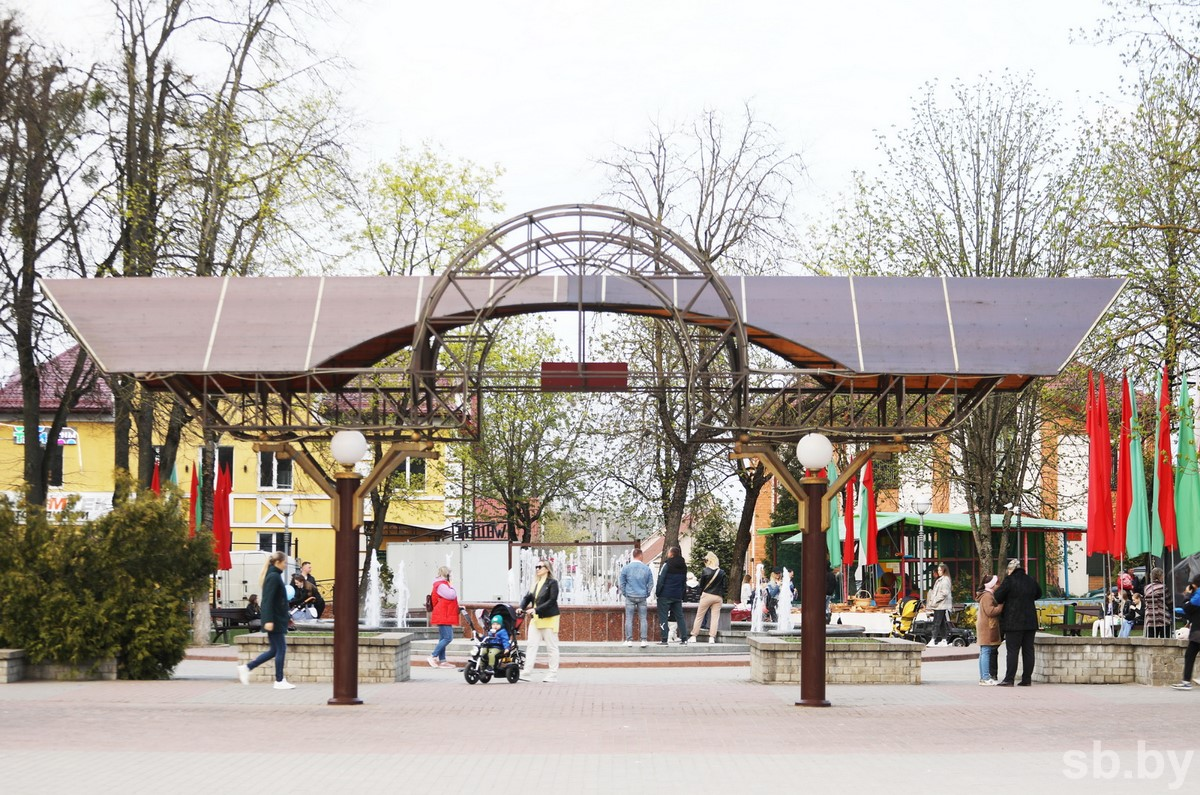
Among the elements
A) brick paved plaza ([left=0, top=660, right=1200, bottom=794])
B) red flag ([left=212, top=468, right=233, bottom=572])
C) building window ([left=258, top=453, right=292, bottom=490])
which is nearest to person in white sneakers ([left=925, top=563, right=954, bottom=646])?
brick paved plaza ([left=0, top=660, right=1200, bottom=794])

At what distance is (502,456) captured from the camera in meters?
57.4

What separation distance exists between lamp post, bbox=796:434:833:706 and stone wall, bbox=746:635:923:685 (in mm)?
3080

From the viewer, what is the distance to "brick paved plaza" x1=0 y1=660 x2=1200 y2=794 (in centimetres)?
1165

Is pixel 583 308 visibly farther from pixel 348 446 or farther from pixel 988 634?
pixel 988 634

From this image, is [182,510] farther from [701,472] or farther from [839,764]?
[701,472]

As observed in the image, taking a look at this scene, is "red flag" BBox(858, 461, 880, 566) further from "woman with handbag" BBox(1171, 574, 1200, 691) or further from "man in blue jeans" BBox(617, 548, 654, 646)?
"woman with handbag" BBox(1171, 574, 1200, 691)

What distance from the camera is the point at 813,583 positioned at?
58.2ft

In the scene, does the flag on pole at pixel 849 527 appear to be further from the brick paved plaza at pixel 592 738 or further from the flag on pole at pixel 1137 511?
the brick paved plaza at pixel 592 738

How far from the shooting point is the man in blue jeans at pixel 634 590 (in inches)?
1096

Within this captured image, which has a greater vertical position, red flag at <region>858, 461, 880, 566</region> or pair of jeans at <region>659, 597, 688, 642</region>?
red flag at <region>858, 461, 880, 566</region>

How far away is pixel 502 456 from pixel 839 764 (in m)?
45.2

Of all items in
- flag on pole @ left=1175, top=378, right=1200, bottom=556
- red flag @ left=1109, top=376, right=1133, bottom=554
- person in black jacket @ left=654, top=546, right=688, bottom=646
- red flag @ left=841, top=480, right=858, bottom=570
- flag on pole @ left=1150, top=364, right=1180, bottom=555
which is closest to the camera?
flag on pole @ left=1175, top=378, right=1200, bottom=556

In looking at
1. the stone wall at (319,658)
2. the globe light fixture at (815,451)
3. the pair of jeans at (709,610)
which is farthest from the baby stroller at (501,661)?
the pair of jeans at (709,610)

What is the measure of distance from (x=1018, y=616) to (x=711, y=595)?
8329 mm
